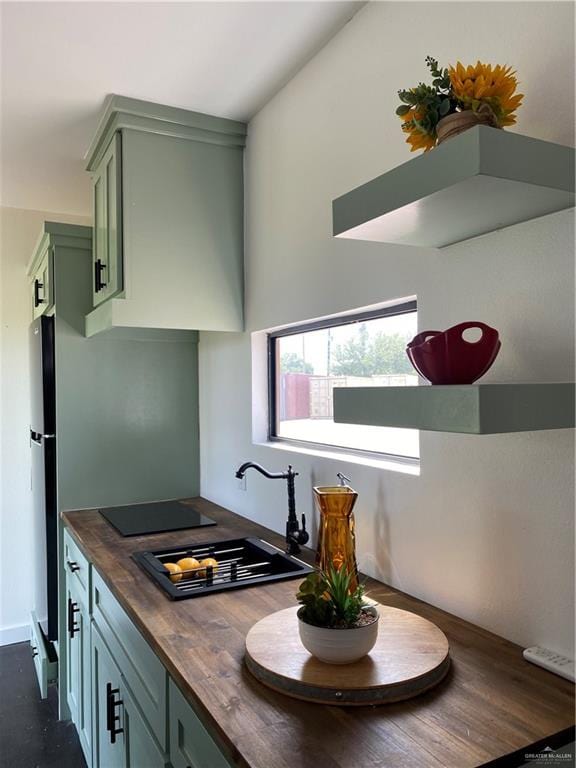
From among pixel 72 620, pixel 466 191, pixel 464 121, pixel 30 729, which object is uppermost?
pixel 464 121

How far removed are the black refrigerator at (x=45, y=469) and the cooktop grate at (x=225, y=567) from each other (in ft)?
3.19

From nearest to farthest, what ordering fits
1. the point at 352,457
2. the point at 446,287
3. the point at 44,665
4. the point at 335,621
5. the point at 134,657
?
the point at 335,621, the point at 446,287, the point at 134,657, the point at 352,457, the point at 44,665

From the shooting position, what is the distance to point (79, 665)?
2262 mm

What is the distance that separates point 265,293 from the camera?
2219 millimetres

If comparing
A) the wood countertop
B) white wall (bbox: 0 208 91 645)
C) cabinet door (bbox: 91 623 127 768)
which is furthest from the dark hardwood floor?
the wood countertop

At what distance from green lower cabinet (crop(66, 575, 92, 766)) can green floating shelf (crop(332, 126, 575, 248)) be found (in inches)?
65.8

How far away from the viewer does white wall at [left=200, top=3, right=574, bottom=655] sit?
Answer: 1127 millimetres

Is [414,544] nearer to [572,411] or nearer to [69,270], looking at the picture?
[572,411]

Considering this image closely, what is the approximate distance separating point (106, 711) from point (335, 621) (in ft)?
3.69

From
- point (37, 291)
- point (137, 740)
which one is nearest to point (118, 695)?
point (137, 740)

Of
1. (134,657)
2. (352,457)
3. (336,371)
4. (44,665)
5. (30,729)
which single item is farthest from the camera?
(44,665)

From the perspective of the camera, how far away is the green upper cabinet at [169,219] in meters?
2.16

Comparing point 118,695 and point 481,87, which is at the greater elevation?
point 481,87

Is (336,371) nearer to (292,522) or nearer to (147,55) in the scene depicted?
(292,522)
